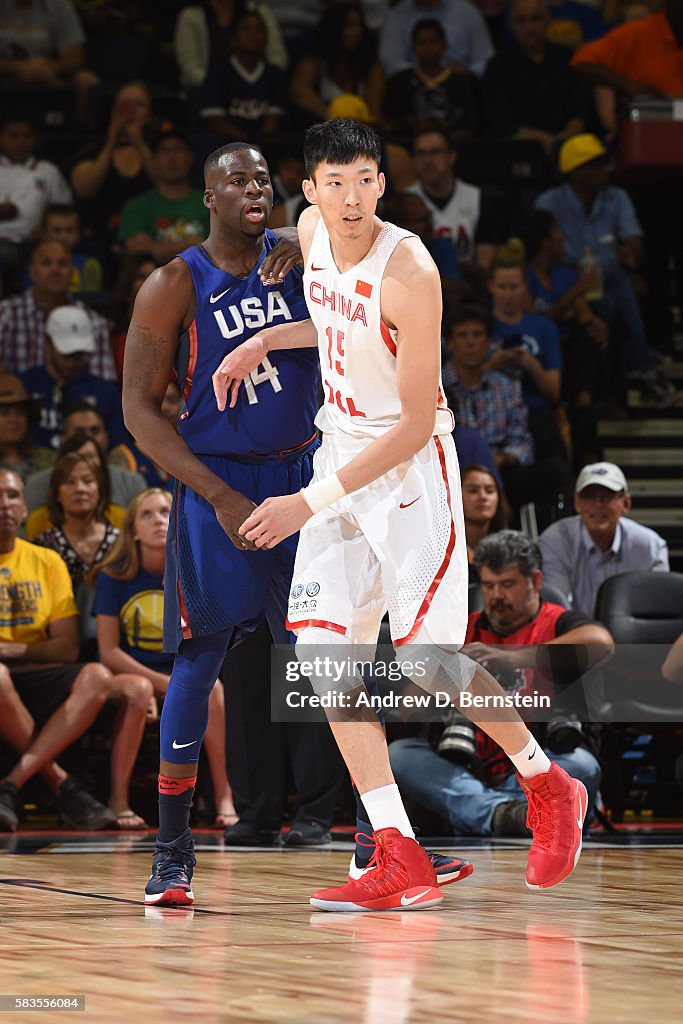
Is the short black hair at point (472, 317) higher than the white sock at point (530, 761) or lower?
higher

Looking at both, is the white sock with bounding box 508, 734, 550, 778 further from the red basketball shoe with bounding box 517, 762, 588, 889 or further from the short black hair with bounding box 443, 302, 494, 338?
the short black hair with bounding box 443, 302, 494, 338

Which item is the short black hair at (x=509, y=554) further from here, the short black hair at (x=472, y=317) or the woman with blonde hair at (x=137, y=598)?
the short black hair at (x=472, y=317)

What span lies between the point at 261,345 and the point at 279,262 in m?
0.26

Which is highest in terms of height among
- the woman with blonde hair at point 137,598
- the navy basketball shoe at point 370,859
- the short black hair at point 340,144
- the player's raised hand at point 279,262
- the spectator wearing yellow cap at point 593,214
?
the spectator wearing yellow cap at point 593,214

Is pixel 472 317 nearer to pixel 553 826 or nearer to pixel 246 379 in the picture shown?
pixel 246 379

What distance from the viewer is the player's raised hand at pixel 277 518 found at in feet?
11.7

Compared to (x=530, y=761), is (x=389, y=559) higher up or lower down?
higher up

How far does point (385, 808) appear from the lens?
3.66 m

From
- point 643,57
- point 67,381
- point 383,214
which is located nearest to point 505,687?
point 67,381

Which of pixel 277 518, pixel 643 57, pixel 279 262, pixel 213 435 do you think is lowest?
pixel 277 518

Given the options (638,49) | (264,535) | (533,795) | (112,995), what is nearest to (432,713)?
(533,795)

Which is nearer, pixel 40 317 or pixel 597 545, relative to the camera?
pixel 597 545

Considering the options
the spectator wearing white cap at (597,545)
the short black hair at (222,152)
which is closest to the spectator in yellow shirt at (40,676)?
the spectator wearing white cap at (597,545)

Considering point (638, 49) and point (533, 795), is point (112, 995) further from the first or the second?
point (638, 49)
